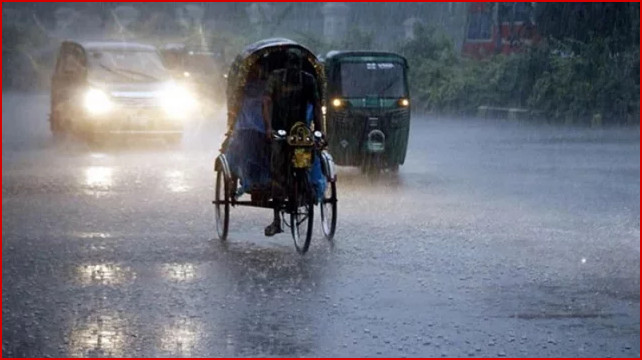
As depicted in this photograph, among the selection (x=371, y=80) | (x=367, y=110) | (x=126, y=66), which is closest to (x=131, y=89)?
(x=126, y=66)

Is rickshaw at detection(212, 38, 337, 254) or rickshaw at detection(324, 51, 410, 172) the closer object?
rickshaw at detection(212, 38, 337, 254)

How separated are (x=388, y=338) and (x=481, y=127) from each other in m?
24.6

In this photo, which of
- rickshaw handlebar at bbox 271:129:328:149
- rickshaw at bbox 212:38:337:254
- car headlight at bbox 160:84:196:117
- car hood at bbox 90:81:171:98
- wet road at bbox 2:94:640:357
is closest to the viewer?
wet road at bbox 2:94:640:357

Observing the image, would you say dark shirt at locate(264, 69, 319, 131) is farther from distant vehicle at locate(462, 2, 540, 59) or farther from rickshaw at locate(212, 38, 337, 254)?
distant vehicle at locate(462, 2, 540, 59)

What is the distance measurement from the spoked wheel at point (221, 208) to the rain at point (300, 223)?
0.03m

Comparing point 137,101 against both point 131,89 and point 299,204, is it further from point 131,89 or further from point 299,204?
point 299,204

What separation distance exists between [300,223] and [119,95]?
1361 cm

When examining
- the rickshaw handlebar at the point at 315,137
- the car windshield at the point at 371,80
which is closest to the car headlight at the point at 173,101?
the car windshield at the point at 371,80

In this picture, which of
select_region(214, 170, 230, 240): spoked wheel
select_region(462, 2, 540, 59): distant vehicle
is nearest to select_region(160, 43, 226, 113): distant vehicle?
select_region(462, 2, 540, 59): distant vehicle

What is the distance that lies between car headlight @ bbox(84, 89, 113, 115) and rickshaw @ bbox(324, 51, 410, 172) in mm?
5943

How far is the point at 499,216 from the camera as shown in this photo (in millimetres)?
14281

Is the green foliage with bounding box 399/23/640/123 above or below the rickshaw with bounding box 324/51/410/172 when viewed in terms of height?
below

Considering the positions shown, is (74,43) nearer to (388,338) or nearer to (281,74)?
(281,74)

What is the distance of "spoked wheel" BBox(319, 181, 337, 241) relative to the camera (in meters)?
12.0
